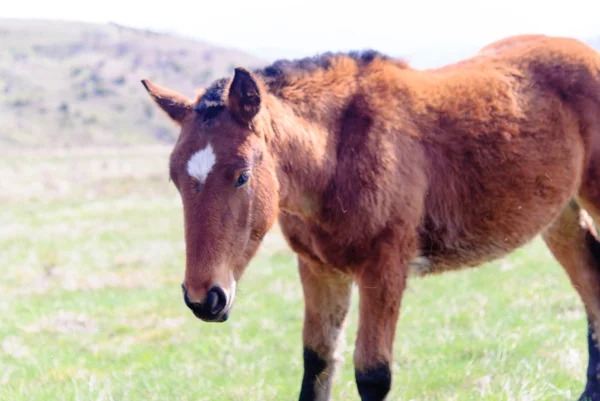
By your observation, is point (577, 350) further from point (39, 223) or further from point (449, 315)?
point (39, 223)

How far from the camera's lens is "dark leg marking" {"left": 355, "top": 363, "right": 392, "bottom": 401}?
4.45 meters

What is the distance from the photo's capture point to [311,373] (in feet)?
17.3

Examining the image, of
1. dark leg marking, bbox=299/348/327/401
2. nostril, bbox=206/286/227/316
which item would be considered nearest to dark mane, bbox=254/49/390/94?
nostril, bbox=206/286/227/316

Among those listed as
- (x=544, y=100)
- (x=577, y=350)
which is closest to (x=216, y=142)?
(x=544, y=100)

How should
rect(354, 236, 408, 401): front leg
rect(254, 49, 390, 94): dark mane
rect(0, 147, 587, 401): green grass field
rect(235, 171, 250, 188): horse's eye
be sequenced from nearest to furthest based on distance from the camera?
rect(235, 171, 250, 188): horse's eye → rect(354, 236, 408, 401): front leg → rect(254, 49, 390, 94): dark mane → rect(0, 147, 587, 401): green grass field

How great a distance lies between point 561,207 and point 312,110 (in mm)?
2131

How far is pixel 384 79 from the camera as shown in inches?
191

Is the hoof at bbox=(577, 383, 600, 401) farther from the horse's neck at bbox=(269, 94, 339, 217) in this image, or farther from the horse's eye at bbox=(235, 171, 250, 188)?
the horse's eye at bbox=(235, 171, 250, 188)

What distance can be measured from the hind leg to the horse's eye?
3144 millimetres

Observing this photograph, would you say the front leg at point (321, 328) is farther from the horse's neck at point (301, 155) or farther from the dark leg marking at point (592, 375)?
the dark leg marking at point (592, 375)

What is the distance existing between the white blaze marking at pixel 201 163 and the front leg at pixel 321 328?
1.54 metres

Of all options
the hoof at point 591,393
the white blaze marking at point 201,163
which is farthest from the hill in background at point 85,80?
the white blaze marking at point 201,163

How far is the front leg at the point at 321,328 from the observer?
5148 millimetres

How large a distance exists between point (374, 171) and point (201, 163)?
119cm
